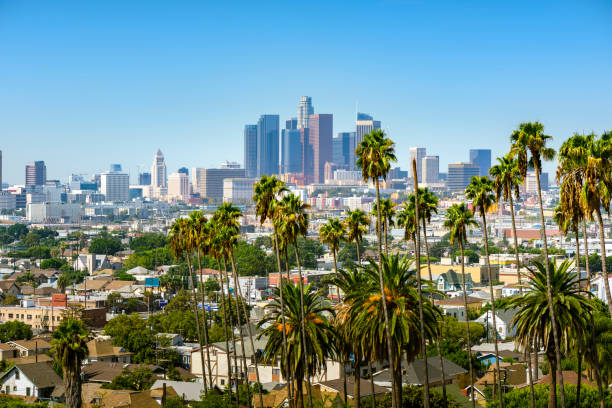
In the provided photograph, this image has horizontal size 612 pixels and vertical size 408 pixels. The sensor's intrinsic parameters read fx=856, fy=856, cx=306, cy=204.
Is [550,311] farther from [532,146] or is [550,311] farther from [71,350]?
[71,350]

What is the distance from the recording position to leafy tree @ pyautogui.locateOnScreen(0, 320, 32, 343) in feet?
275

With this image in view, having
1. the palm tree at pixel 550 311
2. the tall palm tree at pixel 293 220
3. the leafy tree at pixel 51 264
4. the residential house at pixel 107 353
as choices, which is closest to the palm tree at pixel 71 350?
the tall palm tree at pixel 293 220

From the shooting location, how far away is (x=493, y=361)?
232ft

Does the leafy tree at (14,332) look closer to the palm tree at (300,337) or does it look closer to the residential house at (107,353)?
the residential house at (107,353)

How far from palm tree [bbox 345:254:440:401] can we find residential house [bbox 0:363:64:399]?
102ft

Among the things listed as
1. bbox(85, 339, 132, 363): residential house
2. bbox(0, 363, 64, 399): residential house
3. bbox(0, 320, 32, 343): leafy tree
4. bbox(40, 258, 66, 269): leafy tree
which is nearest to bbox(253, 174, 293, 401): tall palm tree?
bbox(0, 363, 64, 399): residential house

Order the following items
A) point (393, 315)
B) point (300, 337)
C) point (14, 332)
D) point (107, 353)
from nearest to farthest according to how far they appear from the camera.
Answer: point (393, 315) < point (300, 337) < point (107, 353) < point (14, 332)

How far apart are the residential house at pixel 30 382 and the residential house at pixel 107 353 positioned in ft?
32.6

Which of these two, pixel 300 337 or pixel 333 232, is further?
pixel 333 232

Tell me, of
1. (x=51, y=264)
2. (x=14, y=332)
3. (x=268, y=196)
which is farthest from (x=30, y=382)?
(x=51, y=264)

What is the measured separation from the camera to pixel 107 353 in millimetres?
71750

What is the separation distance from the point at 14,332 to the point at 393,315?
60.4 meters

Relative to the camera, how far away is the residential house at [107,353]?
70631mm

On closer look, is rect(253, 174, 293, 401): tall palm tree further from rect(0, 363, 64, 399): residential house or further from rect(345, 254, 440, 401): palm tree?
rect(0, 363, 64, 399): residential house
